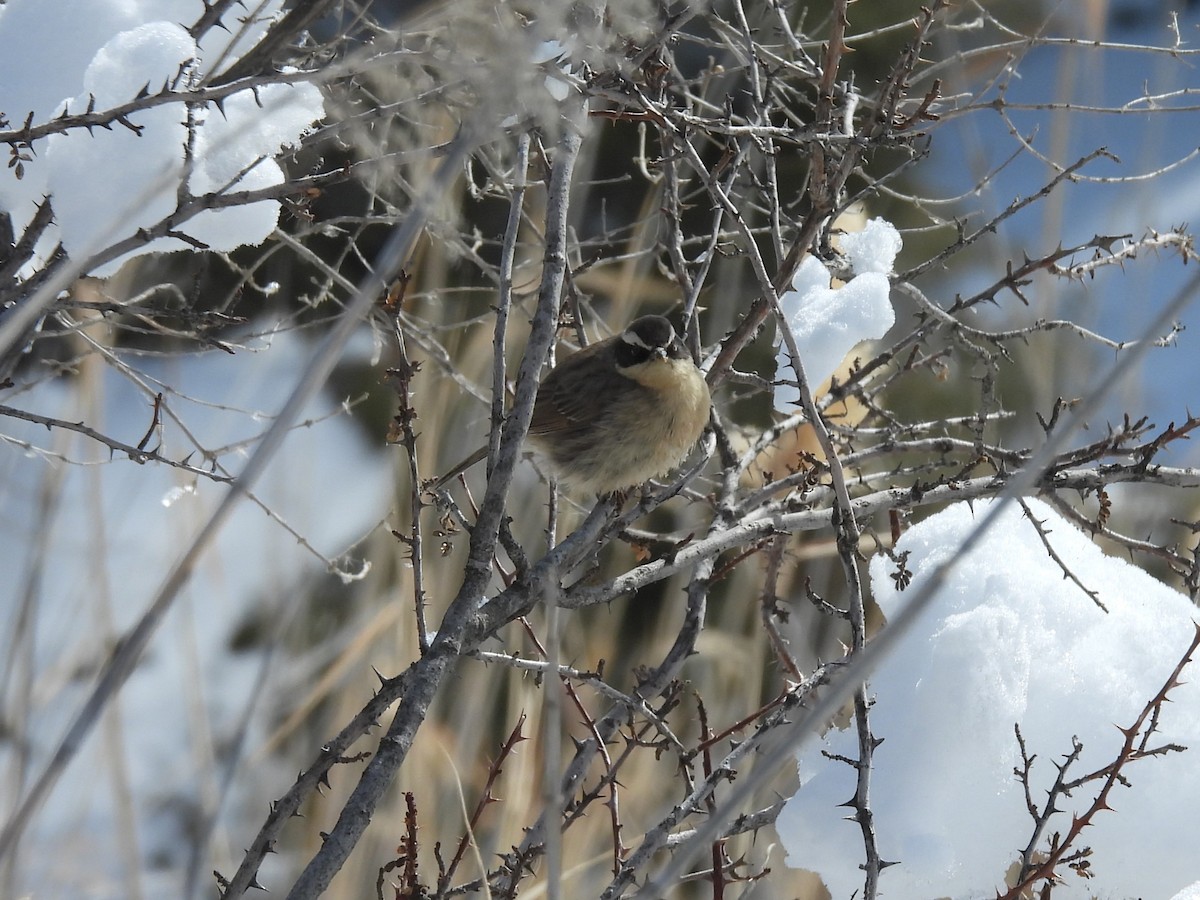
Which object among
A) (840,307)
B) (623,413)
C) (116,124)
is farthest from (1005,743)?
(116,124)


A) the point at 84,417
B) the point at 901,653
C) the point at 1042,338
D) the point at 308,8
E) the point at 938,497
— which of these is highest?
the point at 1042,338

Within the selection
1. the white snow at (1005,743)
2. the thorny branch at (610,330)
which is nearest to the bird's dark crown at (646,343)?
the thorny branch at (610,330)

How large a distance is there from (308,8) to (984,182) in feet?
5.48

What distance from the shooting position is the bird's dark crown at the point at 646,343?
10.7ft

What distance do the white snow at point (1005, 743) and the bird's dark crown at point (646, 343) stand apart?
127 centimetres

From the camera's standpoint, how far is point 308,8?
179cm

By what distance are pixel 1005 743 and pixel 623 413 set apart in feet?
5.33

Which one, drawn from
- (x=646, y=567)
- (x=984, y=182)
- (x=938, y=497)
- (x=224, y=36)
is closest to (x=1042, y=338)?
(x=984, y=182)

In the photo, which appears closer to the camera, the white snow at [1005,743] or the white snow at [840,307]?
the white snow at [1005,743]

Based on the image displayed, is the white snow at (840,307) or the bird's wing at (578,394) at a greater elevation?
the bird's wing at (578,394)

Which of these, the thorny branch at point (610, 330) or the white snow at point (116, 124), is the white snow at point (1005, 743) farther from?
the white snow at point (116, 124)

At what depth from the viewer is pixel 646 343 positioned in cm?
333

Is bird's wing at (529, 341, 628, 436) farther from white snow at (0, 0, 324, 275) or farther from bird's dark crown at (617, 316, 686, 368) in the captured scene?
white snow at (0, 0, 324, 275)

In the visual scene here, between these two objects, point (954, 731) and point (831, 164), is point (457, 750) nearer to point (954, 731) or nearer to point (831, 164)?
point (954, 731)
